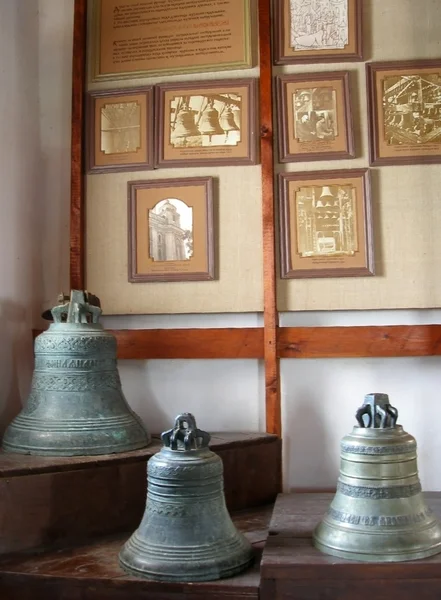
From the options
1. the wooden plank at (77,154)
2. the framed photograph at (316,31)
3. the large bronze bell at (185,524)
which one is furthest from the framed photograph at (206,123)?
the large bronze bell at (185,524)

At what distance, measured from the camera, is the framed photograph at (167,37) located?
2.99 meters

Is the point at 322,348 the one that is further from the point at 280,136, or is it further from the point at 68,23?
the point at 68,23

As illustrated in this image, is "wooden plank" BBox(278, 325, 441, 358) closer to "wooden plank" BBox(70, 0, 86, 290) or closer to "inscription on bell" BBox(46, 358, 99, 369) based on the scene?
"inscription on bell" BBox(46, 358, 99, 369)

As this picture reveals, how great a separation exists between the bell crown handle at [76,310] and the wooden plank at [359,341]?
0.77 meters

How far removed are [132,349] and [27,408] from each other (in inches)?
21.5

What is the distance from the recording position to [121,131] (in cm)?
303

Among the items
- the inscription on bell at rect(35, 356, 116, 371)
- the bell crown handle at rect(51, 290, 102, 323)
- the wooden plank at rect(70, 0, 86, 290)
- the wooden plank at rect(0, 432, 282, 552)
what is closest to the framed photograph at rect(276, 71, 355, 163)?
the wooden plank at rect(70, 0, 86, 290)

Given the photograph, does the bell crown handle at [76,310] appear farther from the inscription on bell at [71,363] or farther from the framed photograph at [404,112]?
the framed photograph at [404,112]

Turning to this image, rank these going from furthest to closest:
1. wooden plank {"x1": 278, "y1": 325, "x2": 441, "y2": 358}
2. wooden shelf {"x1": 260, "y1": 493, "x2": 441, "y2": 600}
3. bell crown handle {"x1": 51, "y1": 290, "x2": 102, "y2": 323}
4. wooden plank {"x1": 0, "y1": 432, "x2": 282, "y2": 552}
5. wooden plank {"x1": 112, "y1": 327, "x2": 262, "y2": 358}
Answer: wooden plank {"x1": 112, "y1": 327, "x2": 262, "y2": 358}, wooden plank {"x1": 278, "y1": 325, "x2": 441, "y2": 358}, bell crown handle {"x1": 51, "y1": 290, "x2": 102, "y2": 323}, wooden plank {"x1": 0, "y1": 432, "x2": 282, "y2": 552}, wooden shelf {"x1": 260, "y1": 493, "x2": 441, "y2": 600}

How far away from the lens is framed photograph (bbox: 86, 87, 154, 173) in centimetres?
301

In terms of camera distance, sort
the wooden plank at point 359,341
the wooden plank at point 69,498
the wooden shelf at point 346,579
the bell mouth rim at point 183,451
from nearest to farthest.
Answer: the wooden shelf at point 346,579
the bell mouth rim at point 183,451
the wooden plank at point 69,498
the wooden plank at point 359,341

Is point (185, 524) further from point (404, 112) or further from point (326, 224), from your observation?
point (404, 112)

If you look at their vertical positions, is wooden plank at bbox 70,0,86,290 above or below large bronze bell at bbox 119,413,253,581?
above

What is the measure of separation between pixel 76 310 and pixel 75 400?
0.34m
